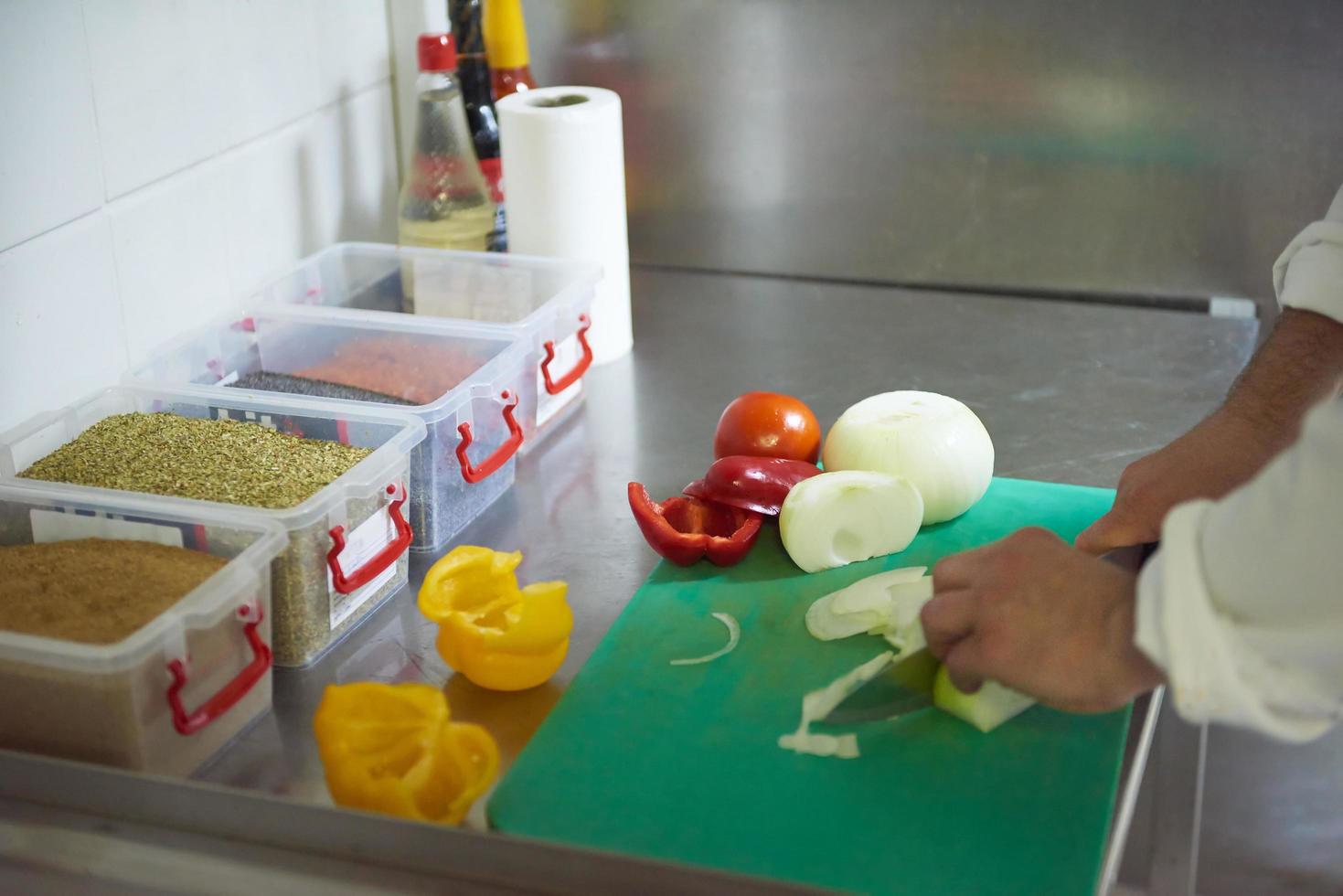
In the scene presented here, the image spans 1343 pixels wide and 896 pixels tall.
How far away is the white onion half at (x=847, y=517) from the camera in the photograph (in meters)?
1.02

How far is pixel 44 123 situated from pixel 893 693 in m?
0.77

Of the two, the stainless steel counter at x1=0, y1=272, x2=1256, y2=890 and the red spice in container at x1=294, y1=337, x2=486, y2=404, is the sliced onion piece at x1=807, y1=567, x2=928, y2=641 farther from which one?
the red spice in container at x1=294, y1=337, x2=486, y2=404

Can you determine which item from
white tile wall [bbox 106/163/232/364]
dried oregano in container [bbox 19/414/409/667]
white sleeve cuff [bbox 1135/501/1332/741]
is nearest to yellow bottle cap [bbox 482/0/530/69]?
white tile wall [bbox 106/163/232/364]

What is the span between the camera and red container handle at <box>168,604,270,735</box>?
2.61ft

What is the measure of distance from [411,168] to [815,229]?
522 mm

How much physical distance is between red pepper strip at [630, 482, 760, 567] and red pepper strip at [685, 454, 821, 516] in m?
0.01

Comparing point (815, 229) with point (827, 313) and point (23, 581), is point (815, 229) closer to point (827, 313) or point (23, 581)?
point (827, 313)

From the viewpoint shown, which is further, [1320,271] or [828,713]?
[1320,271]

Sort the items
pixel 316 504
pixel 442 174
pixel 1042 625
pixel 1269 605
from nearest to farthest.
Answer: pixel 1269 605
pixel 1042 625
pixel 316 504
pixel 442 174

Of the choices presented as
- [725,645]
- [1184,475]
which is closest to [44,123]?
[725,645]

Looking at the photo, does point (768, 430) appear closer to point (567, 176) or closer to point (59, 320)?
point (567, 176)

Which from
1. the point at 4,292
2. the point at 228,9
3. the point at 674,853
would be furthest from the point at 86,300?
the point at 674,853

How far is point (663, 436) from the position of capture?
4.26 feet

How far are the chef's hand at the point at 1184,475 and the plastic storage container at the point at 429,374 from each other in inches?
19.4
